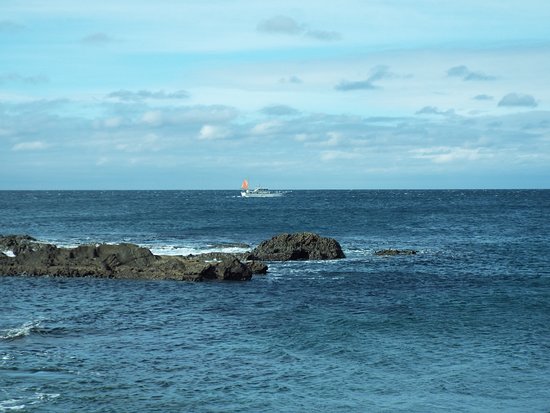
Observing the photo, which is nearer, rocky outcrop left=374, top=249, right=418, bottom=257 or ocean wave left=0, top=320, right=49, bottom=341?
ocean wave left=0, top=320, right=49, bottom=341

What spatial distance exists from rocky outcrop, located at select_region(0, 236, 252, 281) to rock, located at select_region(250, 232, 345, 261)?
7.94m

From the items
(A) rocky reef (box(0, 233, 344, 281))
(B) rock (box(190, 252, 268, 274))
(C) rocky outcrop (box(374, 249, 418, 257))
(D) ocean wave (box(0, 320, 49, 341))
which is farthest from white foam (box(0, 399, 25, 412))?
(C) rocky outcrop (box(374, 249, 418, 257))

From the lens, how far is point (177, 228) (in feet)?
389

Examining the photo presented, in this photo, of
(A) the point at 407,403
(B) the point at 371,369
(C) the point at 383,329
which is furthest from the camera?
(C) the point at 383,329

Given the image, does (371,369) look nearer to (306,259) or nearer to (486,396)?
(486,396)

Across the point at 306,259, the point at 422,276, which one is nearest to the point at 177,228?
the point at 306,259

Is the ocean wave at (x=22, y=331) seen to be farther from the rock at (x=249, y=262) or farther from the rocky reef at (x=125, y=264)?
the rock at (x=249, y=262)

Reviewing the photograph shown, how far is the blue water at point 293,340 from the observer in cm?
2962

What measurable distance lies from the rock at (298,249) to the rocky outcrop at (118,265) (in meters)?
7.94

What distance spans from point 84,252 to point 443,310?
3415 centimetres

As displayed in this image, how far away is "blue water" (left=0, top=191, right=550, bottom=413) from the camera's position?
97.2ft

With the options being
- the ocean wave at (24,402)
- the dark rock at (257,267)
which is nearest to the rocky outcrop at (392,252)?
the dark rock at (257,267)

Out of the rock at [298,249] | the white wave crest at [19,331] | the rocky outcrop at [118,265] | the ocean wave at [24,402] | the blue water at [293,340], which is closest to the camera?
the ocean wave at [24,402]

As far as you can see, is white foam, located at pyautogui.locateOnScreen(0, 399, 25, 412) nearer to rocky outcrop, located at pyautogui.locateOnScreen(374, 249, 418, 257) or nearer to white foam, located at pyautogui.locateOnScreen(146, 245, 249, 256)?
white foam, located at pyautogui.locateOnScreen(146, 245, 249, 256)
